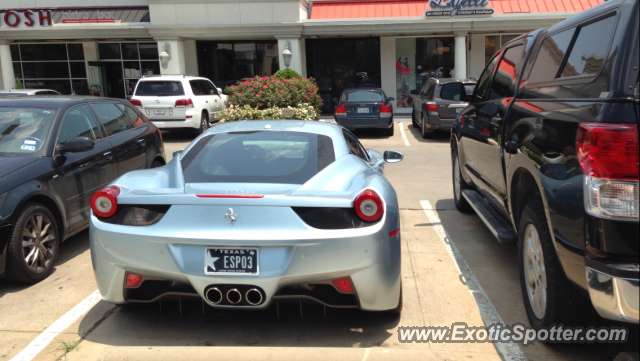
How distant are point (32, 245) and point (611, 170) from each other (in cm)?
446

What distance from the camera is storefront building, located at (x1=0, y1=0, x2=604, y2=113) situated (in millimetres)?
19688

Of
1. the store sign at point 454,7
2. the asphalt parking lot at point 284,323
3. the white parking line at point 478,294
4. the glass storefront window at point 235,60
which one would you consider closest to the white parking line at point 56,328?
the asphalt parking lot at point 284,323

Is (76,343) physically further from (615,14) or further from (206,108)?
(206,108)

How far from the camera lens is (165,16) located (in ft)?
65.3

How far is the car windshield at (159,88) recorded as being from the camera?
47.8ft

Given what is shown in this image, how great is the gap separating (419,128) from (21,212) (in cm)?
1399

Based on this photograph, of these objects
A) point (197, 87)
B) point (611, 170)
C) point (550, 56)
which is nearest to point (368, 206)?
point (611, 170)

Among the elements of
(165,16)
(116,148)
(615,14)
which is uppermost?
(165,16)

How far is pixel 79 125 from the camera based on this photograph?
19.5 feet

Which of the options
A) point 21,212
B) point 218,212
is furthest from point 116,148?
point 218,212

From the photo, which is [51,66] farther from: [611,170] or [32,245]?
[611,170]

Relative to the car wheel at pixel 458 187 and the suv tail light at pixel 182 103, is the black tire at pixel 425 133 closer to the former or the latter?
the suv tail light at pixel 182 103

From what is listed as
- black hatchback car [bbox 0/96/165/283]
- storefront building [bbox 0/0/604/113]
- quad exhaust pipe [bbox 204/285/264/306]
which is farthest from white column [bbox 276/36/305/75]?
quad exhaust pipe [bbox 204/285/264/306]

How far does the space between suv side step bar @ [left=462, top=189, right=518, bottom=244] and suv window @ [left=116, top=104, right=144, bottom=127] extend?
4245 mm
